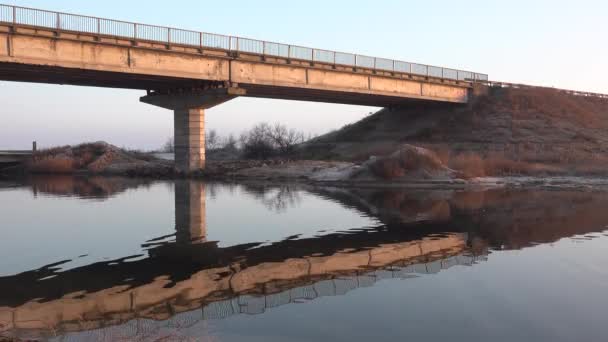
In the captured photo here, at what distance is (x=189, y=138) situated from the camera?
4678 centimetres

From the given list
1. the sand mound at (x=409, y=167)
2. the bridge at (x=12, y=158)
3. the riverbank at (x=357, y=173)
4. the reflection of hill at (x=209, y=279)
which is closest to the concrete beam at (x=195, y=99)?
the riverbank at (x=357, y=173)

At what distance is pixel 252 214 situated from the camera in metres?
23.0

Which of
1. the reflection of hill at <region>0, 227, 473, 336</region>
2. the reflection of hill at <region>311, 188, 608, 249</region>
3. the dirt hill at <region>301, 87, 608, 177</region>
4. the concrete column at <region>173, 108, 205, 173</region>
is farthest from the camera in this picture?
the dirt hill at <region>301, 87, 608, 177</region>

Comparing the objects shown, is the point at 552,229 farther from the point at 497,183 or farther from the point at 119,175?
the point at 119,175

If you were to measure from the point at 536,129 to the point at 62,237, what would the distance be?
56.0 meters

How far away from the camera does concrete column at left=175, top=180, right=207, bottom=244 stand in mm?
17231

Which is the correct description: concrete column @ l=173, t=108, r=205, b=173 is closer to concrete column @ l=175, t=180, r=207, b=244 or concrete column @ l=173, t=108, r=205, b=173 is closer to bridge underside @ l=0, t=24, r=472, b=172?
bridge underside @ l=0, t=24, r=472, b=172

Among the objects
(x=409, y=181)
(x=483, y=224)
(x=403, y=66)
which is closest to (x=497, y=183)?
(x=409, y=181)

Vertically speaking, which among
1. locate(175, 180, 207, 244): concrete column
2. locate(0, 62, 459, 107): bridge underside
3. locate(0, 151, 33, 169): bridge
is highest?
locate(0, 62, 459, 107): bridge underside

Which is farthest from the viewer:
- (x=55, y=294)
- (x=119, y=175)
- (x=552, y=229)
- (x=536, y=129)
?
(x=536, y=129)

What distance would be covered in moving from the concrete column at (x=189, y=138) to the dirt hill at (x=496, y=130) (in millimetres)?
18287

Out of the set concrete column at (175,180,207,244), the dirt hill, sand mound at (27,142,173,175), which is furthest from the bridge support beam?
the dirt hill

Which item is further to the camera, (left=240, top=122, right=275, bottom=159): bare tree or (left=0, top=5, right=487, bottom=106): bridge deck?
(left=240, top=122, right=275, bottom=159): bare tree

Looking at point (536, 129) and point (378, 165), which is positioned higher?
point (536, 129)
